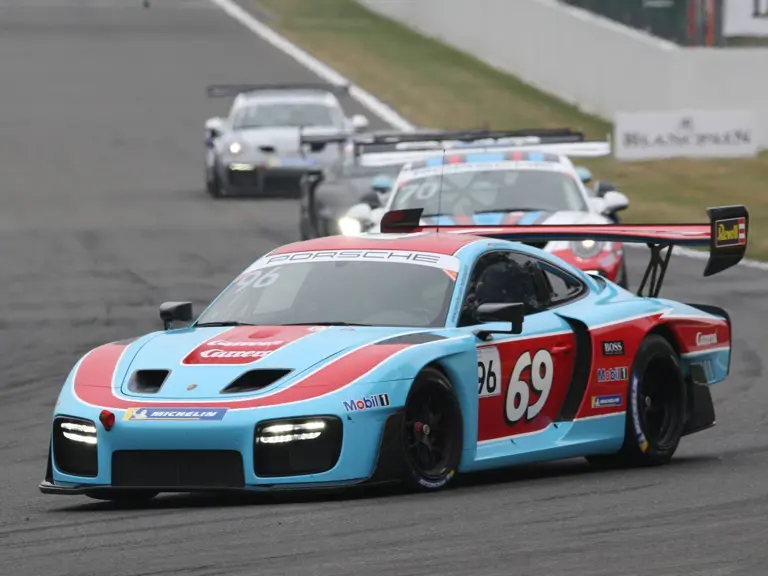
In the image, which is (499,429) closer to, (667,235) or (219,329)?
(219,329)

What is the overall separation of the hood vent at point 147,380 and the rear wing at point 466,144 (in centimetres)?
926

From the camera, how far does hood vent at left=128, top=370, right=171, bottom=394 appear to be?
8.42 meters

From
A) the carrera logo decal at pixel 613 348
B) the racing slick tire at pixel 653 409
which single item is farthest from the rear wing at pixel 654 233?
the carrera logo decal at pixel 613 348

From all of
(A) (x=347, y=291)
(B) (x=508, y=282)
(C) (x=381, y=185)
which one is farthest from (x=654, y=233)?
(C) (x=381, y=185)

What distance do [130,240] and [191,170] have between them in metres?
9.08

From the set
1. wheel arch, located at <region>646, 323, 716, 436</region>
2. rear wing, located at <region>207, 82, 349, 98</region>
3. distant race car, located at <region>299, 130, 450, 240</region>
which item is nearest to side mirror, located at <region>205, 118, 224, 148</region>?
rear wing, located at <region>207, 82, 349, 98</region>

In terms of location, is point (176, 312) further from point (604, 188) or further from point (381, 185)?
point (604, 188)

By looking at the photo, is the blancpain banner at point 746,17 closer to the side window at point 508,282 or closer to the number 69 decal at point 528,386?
the side window at point 508,282

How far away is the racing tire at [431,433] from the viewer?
8.33 meters

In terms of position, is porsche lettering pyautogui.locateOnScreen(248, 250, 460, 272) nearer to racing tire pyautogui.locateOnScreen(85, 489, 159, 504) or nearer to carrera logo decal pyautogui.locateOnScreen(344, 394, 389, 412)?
carrera logo decal pyautogui.locateOnScreen(344, 394, 389, 412)

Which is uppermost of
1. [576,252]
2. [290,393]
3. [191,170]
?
[290,393]

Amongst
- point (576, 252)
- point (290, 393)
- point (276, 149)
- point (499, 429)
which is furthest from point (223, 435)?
point (276, 149)

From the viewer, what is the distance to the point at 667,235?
1054 centimetres

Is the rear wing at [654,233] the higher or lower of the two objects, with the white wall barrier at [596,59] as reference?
higher
